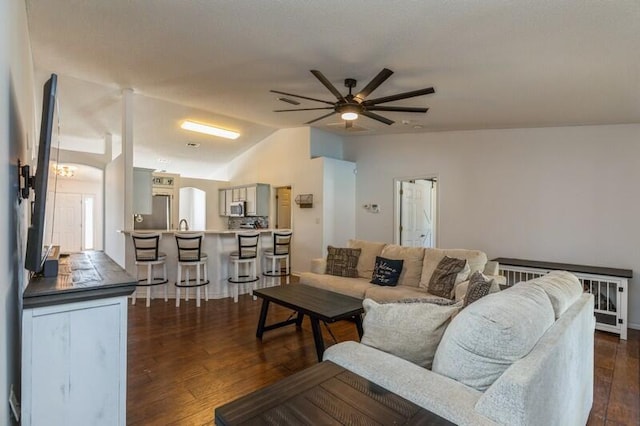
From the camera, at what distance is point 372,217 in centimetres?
665

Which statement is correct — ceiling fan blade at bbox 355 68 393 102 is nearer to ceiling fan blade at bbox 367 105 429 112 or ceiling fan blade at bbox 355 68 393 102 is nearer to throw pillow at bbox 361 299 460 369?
ceiling fan blade at bbox 367 105 429 112

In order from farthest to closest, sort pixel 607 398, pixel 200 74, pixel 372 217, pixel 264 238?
pixel 372 217 → pixel 264 238 → pixel 200 74 → pixel 607 398

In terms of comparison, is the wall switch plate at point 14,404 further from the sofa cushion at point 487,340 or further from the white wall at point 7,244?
the sofa cushion at point 487,340

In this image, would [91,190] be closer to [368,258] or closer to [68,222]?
[68,222]

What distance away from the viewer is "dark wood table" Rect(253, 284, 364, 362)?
9.16 feet

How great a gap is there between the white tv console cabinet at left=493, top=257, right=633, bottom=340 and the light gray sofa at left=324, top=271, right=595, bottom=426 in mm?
2683

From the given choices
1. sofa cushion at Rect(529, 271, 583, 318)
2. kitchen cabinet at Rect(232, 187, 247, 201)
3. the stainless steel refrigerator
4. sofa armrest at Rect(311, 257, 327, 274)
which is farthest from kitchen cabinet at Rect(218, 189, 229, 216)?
sofa cushion at Rect(529, 271, 583, 318)

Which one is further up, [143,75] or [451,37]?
[143,75]

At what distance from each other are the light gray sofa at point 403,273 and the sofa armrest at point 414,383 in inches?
77.0

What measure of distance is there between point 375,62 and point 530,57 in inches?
48.4

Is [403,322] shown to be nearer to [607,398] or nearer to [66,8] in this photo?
[607,398]

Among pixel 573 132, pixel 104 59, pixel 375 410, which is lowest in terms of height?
pixel 375 410

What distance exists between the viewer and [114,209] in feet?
19.5

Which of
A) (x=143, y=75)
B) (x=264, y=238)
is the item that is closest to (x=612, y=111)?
(x=264, y=238)
